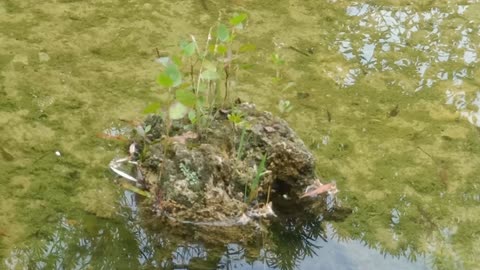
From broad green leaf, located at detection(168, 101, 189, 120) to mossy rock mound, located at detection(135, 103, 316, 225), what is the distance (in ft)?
0.38

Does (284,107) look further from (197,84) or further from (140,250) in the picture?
(140,250)

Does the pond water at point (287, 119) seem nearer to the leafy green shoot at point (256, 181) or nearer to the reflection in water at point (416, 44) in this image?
the reflection in water at point (416, 44)

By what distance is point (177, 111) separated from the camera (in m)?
1.93

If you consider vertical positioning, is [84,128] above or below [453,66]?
below

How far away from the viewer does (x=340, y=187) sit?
2.21 metres

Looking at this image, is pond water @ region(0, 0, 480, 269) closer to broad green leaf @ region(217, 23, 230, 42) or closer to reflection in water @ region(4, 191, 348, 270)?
reflection in water @ region(4, 191, 348, 270)

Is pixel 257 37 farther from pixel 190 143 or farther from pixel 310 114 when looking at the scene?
pixel 190 143

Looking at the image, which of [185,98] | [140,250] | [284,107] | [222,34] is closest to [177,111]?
[185,98]

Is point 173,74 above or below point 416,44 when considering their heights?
above

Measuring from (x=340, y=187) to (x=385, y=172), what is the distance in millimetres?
200

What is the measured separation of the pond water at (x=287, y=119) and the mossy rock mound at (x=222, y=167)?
0.09 m

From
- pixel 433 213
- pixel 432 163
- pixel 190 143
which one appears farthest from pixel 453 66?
pixel 190 143

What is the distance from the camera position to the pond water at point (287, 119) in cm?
196

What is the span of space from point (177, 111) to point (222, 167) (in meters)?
0.24
